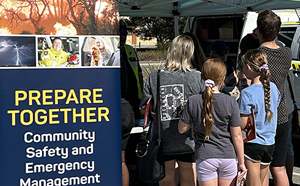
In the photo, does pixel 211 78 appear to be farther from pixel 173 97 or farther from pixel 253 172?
pixel 253 172

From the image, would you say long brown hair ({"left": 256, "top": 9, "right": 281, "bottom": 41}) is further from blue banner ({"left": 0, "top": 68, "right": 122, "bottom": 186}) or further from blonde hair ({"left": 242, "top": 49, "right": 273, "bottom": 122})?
blue banner ({"left": 0, "top": 68, "right": 122, "bottom": 186})

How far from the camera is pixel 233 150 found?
10.2 ft

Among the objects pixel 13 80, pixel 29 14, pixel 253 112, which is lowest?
pixel 253 112

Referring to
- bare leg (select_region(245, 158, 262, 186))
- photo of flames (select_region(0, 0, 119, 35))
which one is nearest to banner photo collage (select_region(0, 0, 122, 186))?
photo of flames (select_region(0, 0, 119, 35))

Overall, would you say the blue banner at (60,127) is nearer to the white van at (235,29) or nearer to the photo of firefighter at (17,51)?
the photo of firefighter at (17,51)

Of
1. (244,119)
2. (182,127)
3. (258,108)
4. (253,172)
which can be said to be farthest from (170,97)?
(253,172)

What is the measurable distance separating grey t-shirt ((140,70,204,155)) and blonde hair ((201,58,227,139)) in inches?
8.6

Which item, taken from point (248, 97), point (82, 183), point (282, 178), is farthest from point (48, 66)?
point (282, 178)

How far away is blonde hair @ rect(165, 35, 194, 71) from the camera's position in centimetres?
343

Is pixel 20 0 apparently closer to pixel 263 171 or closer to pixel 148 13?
pixel 263 171

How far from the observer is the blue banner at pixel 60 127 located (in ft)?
7.83

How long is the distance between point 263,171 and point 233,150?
62 centimetres

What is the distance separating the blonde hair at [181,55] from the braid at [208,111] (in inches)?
18.3

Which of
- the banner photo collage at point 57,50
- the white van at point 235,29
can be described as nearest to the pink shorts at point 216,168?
the banner photo collage at point 57,50
